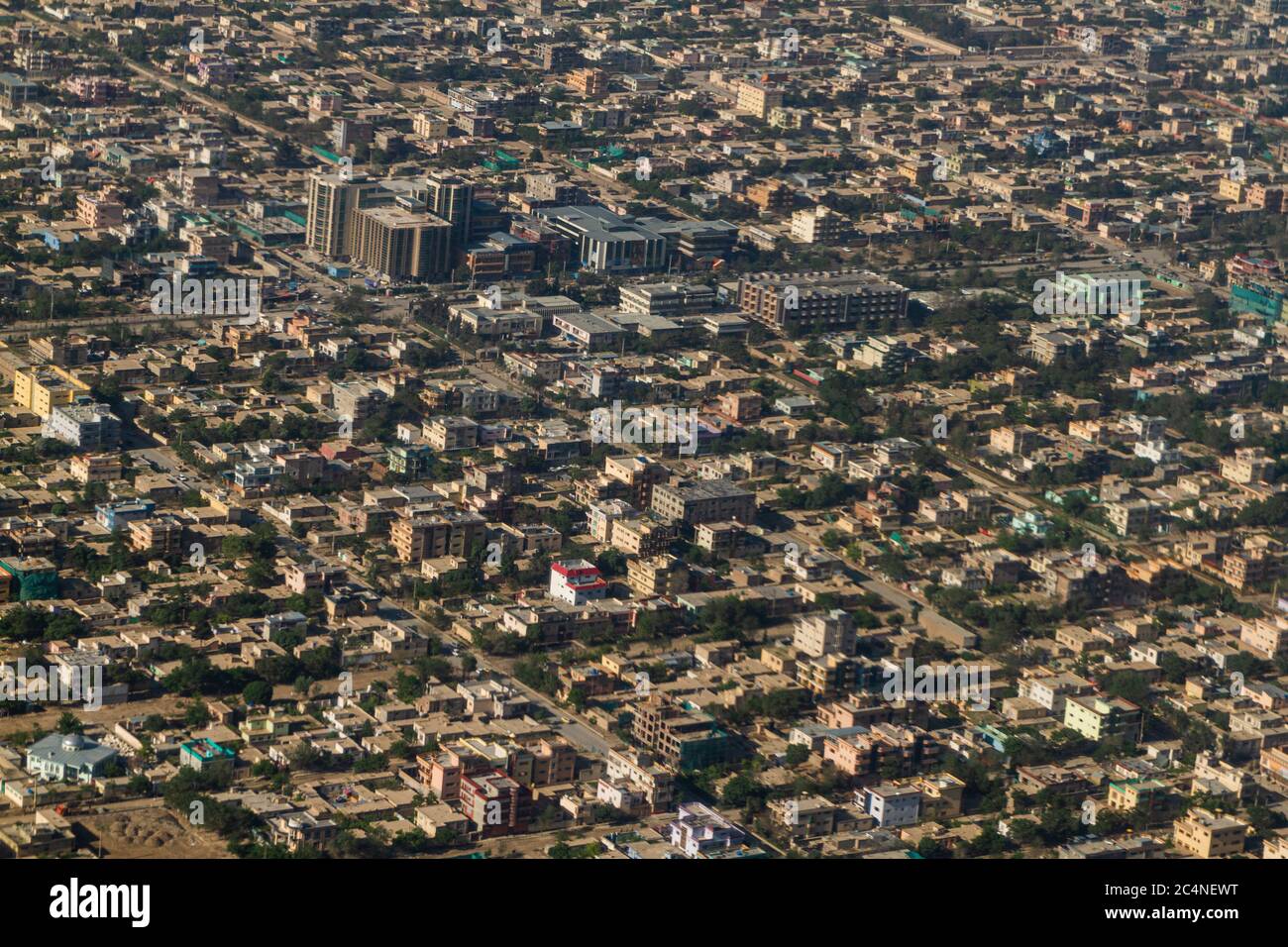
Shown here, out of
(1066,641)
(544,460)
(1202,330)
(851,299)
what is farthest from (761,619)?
(1202,330)

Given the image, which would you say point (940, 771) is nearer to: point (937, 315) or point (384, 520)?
point (384, 520)

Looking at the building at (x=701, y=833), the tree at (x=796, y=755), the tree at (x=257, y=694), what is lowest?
the tree at (x=257, y=694)

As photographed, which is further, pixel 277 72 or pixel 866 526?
pixel 277 72

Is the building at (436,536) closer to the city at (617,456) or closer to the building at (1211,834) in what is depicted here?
the city at (617,456)

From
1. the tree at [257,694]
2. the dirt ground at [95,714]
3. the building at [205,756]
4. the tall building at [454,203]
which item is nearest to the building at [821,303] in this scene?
the tall building at [454,203]

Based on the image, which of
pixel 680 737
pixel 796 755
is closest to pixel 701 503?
pixel 796 755

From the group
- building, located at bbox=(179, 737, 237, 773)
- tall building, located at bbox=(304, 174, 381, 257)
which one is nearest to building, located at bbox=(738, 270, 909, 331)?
tall building, located at bbox=(304, 174, 381, 257)
